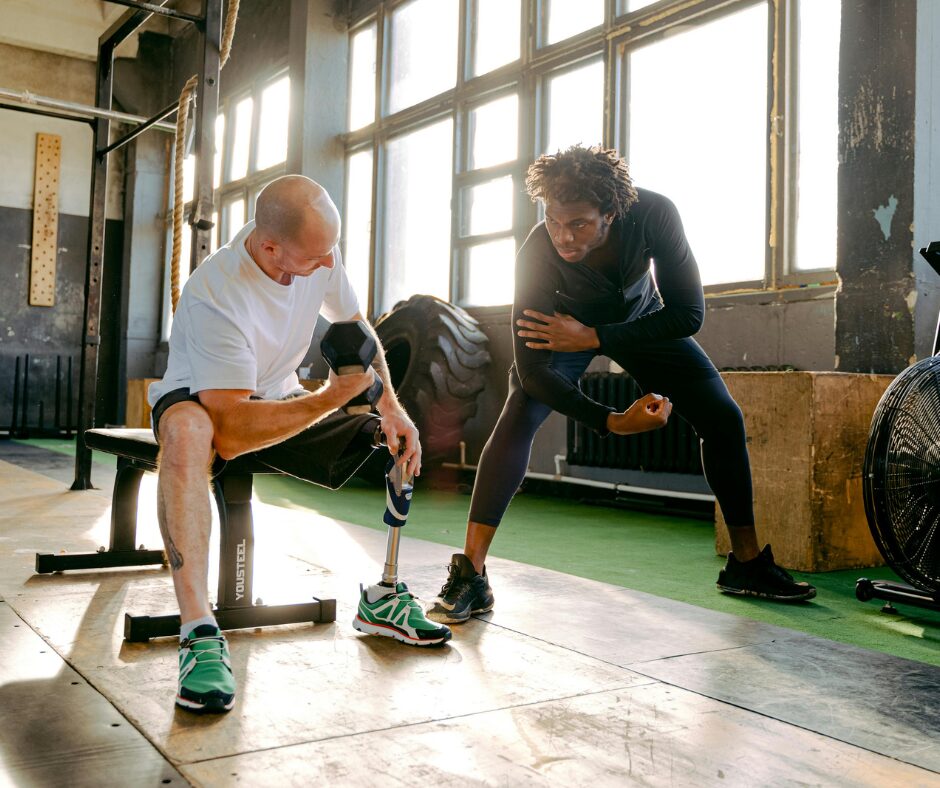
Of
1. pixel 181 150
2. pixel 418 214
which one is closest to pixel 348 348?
pixel 181 150

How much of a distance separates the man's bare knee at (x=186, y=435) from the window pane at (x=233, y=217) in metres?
8.22

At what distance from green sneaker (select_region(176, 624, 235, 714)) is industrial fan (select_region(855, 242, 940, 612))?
165 centimetres

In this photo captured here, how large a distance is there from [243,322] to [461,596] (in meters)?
0.88

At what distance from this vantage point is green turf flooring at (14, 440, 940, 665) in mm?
2379

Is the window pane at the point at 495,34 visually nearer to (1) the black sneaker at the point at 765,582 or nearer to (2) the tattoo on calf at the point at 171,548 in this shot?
(1) the black sneaker at the point at 765,582

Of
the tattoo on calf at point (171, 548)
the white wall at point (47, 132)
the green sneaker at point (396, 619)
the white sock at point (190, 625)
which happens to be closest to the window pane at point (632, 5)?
the green sneaker at point (396, 619)

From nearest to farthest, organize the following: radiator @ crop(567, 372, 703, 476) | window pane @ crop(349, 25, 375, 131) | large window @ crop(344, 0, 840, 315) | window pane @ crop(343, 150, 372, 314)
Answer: large window @ crop(344, 0, 840, 315) → radiator @ crop(567, 372, 703, 476) → window pane @ crop(343, 150, 372, 314) → window pane @ crop(349, 25, 375, 131)

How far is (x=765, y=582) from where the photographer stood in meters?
2.60

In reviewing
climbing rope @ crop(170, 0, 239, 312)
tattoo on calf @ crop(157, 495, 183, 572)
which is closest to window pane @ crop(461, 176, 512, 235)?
climbing rope @ crop(170, 0, 239, 312)

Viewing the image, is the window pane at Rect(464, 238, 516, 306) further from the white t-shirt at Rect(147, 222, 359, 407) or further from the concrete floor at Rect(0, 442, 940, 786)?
the white t-shirt at Rect(147, 222, 359, 407)

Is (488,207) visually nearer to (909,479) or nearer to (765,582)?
(765,582)

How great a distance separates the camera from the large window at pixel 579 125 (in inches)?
175

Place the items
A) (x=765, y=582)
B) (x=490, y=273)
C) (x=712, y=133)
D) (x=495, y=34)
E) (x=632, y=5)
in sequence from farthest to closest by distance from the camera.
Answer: (x=495, y=34)
(x=490, y=273)
(x=632, y=5)
(x=712, y=133)
(x=765, y=582)

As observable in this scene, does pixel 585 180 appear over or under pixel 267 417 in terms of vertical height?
over
